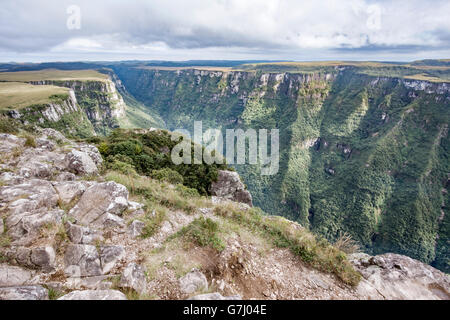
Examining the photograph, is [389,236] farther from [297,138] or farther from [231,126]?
[231,126]

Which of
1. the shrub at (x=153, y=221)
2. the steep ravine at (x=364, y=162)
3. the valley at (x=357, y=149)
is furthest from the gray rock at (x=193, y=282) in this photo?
the steep ravine at (x=364, y=162)

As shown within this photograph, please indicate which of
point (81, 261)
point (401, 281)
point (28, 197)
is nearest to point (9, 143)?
point (28, 197)

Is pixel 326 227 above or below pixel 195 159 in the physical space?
below

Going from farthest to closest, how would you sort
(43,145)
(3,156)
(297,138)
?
(297,138), (43,145), (3,156)

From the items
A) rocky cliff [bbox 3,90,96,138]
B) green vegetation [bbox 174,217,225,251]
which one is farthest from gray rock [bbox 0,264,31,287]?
rocky cliff [bbox 3,90,96,138]

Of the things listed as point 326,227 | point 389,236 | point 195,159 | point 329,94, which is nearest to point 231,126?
point 329,94

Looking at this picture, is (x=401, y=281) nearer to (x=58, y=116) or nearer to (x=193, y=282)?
(x=193, y=282)
